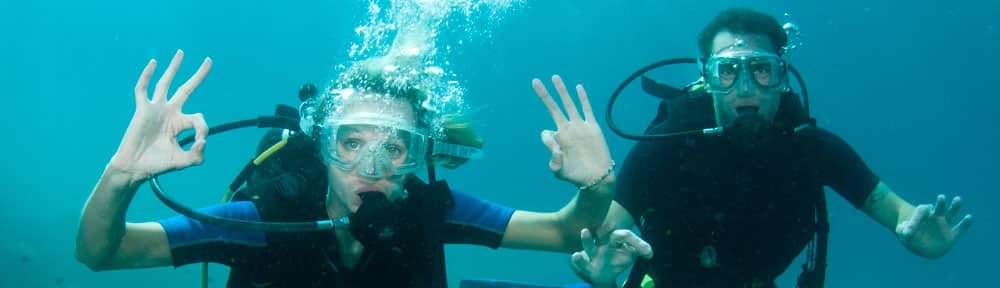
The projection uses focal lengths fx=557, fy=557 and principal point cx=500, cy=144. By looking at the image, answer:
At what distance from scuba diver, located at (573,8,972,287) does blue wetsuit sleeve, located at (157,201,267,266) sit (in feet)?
6.78

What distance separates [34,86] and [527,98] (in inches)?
2994

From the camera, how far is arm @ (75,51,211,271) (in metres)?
2.37

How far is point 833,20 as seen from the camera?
47312 millimetres

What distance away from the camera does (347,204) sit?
9.63 feet

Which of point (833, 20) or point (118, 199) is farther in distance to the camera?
point (833, 20)

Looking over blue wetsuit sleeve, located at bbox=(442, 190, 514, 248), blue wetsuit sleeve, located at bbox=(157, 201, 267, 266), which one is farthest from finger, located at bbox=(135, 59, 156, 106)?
blue wetsuit sleeve, located at bbox=(442, 190, 514, 248)

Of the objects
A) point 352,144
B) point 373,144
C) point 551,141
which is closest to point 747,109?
point 551,141

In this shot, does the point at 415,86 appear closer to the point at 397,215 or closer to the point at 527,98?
the point at 397,215

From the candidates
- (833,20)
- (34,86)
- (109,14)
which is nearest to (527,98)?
(833,20)

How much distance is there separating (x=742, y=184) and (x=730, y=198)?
12cm

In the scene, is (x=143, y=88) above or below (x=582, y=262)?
above

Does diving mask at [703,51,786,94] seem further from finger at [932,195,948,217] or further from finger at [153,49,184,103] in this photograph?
finger at [153,49,184,103]

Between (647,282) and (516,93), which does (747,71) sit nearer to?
(647,282)

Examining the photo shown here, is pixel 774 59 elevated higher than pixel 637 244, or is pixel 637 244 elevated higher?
pixel 774 59
